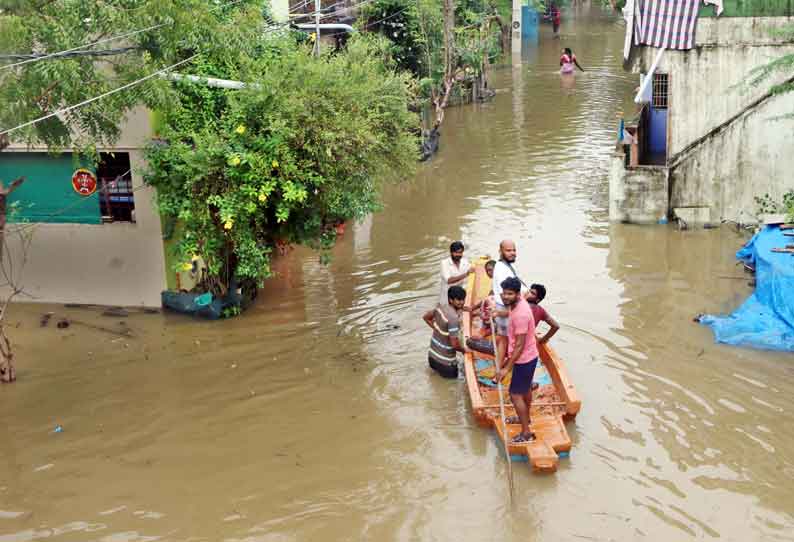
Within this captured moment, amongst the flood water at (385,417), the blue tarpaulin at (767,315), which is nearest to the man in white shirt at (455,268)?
the flood water at (385,417)

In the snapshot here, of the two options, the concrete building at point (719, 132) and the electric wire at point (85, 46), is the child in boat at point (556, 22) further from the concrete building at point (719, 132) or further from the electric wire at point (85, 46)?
the electric wire at point (85, 46)

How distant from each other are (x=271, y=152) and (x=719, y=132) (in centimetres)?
916

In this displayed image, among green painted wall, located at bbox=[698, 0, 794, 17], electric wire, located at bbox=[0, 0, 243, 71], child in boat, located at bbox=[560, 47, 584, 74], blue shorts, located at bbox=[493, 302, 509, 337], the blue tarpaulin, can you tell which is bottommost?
the blue tarpaulin

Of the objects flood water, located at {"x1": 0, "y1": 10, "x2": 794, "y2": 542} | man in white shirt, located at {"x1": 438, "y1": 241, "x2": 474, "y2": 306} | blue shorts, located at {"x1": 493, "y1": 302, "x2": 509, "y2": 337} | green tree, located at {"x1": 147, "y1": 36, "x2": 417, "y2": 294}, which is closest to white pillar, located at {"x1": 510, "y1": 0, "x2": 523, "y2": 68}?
flood water, located at {"x1": 0, "y1": 10, "x2": 794, "y2": 542}

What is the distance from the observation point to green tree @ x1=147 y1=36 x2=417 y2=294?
38.3 feet

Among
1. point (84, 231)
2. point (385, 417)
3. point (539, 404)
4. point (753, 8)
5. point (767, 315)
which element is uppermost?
point (753, 8)

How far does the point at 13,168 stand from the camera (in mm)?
14008

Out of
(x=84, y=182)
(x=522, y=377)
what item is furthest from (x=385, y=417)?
(x=84, y=182)

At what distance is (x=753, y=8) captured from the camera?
16109 millimetres

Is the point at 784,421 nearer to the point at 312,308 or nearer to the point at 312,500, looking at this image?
the point at 312,500

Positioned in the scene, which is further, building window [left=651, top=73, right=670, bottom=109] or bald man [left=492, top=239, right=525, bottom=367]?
building window [left=651, top=73, right=670, bottom=109]

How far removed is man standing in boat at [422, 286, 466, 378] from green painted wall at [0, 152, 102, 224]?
601 cm

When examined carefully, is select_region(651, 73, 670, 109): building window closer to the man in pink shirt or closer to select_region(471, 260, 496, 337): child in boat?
select_region(471, 260, 496, 337): child in boat

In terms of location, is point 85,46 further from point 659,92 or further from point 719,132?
point 659,92
